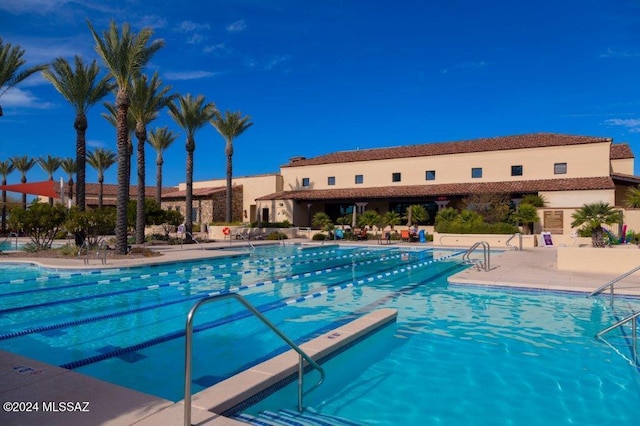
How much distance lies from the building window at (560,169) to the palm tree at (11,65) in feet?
98.4

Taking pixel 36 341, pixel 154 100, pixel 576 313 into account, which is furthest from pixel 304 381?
pixel 154 100

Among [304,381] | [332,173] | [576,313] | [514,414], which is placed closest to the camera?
[514,414]

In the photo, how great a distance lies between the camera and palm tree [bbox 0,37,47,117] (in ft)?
59.1

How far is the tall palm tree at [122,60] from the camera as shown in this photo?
1725 cm

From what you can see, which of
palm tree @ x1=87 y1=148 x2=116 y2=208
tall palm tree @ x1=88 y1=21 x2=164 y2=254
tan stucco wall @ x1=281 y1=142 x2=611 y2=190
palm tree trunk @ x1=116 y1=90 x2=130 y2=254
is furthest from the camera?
palm tree @ x1=87 y1=148 x2=116 y2=208

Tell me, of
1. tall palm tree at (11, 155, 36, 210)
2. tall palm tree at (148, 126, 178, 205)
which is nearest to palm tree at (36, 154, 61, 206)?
tall palm tree at (11, 155, 36, 210)

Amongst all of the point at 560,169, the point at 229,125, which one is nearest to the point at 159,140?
the point at 229,125

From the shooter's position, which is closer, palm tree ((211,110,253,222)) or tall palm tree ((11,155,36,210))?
palm tree ((211,110,253,222))

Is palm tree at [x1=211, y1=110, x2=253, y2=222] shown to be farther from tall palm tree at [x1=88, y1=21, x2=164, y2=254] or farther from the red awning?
tall palm tree at [x1=88, y1=21, x2=164, y2=254]

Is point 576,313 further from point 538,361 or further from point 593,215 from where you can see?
point 593,215

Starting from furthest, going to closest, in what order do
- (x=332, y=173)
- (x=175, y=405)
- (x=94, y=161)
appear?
(x=94, y=161)
(x=332, y=173)
(x=175, y=405)

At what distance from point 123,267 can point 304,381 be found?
36.4 feet

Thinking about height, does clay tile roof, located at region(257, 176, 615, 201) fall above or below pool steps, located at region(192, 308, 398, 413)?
above

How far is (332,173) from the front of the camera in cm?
3759
